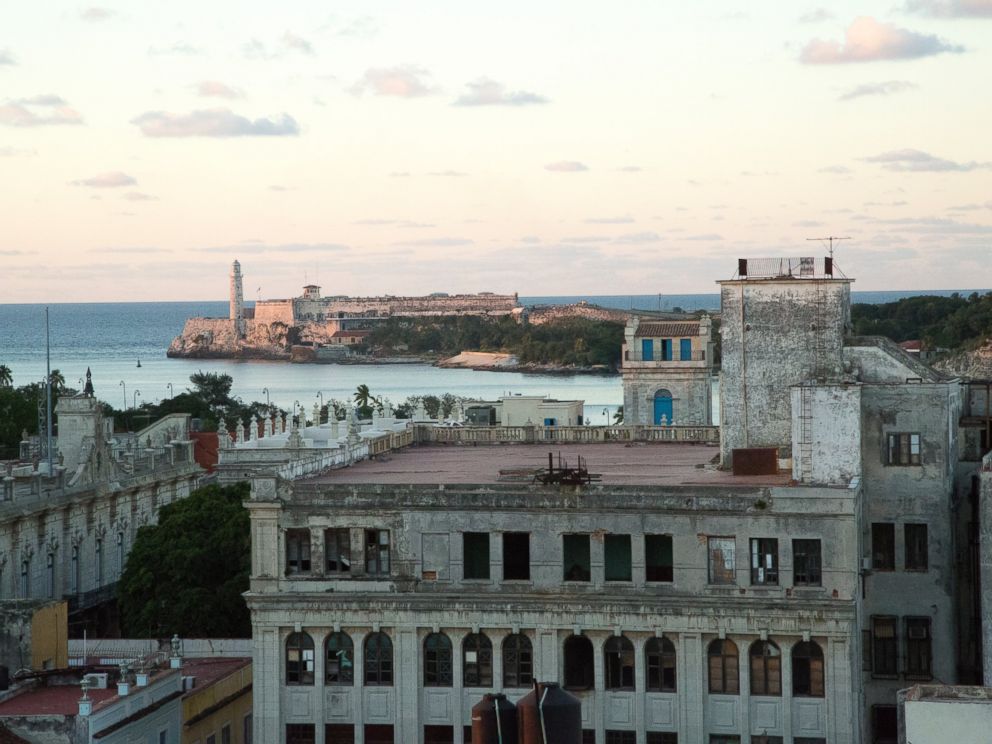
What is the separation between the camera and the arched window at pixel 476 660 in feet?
162

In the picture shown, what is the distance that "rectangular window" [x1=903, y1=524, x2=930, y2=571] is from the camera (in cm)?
5253

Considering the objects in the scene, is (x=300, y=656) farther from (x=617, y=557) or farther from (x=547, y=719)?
(x=547, y=719)

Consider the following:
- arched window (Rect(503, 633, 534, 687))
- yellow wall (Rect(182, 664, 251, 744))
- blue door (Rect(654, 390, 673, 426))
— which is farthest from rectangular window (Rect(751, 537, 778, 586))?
blue door (Rect(654, 390, 673, 426))

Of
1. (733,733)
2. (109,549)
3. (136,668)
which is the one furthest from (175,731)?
(109,549)

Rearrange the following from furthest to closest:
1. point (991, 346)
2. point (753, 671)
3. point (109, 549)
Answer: point (991, 346)
point (109, 549)
point (753, 671)

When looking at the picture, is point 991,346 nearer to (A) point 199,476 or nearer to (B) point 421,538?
(A) point 199,476

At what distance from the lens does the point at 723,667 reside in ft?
159

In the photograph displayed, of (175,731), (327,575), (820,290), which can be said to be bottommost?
(175,731)

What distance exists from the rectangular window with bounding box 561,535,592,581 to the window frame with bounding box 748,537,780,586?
429cm

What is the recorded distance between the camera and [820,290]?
56188 millimetres

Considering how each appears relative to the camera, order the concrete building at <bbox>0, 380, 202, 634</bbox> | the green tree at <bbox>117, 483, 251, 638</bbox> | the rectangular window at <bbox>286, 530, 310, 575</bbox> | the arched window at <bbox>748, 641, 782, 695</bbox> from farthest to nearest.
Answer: the concrete building at <bbox>0, 380, 202, 634</bbox> < the green tree at <bbox>117, 483, 251, 638</bbox> < the rectangular window at <bbox>286, 530, 310, 575</bbox> < the arched window at <bbox>748, 641, 782, 695</bbox>

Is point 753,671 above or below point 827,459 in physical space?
below

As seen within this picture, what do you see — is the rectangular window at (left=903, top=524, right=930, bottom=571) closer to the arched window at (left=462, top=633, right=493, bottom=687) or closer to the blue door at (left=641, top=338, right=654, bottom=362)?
the arched window at (left=462, top=633, right=493, bottom=687)

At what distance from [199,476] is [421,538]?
42.1 metres
